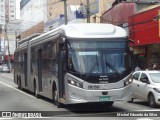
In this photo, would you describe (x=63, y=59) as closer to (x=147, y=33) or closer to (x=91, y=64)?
(x=91, y=64)

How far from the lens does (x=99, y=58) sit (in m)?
14.8

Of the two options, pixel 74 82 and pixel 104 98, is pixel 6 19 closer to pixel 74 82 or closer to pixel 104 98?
pixel 74 82

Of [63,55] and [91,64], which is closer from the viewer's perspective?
[91,64]

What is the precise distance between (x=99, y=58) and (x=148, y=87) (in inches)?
145

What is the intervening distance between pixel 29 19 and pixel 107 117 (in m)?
87.7

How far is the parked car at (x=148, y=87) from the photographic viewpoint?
55.7ft

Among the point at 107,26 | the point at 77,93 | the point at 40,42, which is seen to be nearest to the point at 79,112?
the point at 77,93

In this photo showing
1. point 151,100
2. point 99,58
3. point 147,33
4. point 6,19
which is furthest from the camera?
point 6,19

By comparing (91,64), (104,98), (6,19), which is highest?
(6,19)

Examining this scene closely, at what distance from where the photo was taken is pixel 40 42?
66.7 feet

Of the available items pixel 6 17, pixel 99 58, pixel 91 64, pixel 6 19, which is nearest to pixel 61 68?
pixel 91 64

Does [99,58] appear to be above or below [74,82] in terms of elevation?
above

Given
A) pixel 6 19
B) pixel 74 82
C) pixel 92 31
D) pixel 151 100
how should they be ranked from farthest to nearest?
pixel 6 19 < pixel 151 100 < pixel 92 31 < pixel 74 82

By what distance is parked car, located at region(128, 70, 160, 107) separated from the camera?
55.7ft
